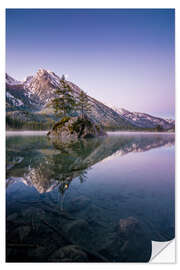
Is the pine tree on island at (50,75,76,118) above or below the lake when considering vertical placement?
above

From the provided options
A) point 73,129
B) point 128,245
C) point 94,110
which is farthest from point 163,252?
point 94,110

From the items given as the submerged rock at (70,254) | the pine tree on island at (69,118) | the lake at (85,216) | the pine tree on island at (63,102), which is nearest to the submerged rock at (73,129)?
the pine tree on island at (69,118)

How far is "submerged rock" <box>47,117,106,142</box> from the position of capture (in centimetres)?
2241

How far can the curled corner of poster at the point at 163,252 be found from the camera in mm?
2941

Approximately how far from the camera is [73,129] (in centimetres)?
2259

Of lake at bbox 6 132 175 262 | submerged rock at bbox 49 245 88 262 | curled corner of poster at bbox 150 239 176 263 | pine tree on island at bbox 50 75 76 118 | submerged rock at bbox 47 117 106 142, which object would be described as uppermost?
pine tree on island at bbox 50 75 76 118

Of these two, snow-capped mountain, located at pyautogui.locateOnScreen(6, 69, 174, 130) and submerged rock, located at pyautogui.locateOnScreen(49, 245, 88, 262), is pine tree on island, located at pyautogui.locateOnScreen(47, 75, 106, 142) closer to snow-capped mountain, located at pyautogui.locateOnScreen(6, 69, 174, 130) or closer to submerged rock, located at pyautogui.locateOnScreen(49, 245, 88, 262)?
snow-capped mountain, located at pyautogui.locateOnScreen(6, 69, 174, 130)

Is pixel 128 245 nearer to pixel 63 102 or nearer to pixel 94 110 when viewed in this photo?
pixel 63 102

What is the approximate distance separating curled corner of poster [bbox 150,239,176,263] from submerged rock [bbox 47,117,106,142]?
19000 mm

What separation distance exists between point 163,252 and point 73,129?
20.0 m

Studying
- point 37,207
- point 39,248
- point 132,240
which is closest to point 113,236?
point 132,240

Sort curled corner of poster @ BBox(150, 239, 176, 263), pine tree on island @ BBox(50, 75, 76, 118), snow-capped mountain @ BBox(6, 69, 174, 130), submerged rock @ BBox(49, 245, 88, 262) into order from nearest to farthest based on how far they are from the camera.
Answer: submerged rock @ BBox(49, 245, 88, 262), curled corner of poster @ BBox(150, 239, 176, 263), snow-capped mountain @ BBox(6, 69, 174, 130), pine tree on island @ BBox(50, 75, 76, 118)

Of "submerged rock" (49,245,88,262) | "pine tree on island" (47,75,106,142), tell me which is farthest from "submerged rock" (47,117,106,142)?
"submerged rock" (49,245,88,262)

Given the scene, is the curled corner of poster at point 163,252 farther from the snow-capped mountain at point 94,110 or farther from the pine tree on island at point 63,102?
the pine tree on island at point 63,102
